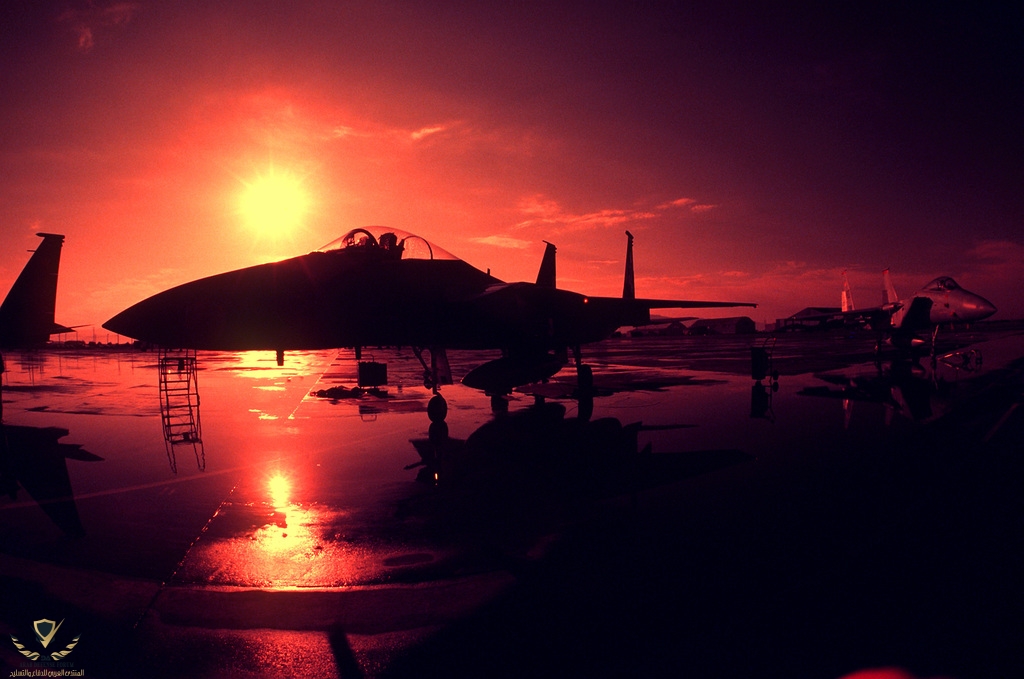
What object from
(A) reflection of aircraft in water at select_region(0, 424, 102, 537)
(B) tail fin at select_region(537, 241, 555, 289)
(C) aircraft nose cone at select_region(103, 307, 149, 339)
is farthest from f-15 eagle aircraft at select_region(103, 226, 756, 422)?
(B) tail fin at select_region(537, 241, 555, 289)

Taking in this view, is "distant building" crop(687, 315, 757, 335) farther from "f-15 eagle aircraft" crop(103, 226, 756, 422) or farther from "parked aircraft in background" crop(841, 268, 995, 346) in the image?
"f-15 eagle aircraft" crop(103, 226, 756, 422)

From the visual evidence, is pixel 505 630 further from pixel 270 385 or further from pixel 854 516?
pixel 270 385

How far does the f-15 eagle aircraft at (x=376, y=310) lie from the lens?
807cm

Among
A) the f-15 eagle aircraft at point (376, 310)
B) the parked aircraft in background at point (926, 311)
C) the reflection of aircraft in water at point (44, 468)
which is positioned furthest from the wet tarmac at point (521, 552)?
the parked aircraft in background at point (926, 311)

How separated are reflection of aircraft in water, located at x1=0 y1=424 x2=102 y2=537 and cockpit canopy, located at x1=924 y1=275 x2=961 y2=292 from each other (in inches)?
1434

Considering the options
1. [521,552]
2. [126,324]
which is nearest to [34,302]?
[126,324]

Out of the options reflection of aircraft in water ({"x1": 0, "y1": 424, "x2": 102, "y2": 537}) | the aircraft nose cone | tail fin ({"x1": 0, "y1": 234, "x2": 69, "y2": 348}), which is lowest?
reflection of aircraft in water ({"x1": 0, "y1": 424, "x2": 102, "y2": 537})

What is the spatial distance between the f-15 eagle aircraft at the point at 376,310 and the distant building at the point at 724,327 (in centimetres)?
12511

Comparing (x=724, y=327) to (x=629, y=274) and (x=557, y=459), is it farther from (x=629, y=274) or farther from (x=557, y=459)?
(x=557, y=459)

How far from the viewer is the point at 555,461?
24.7ft

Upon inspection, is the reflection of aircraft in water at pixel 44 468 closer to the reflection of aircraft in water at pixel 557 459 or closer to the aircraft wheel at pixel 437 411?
the reflection of aircraft in water at pixel 557 459

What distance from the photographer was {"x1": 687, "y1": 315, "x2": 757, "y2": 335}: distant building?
128m

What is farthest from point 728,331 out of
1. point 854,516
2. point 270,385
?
point 854,516

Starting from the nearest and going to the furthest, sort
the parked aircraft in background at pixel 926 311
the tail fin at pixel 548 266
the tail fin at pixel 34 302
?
the tail fin at pixel 34 302, the tail fin at pixel 548 266, the parked aircraft in background at pixel 926 311
